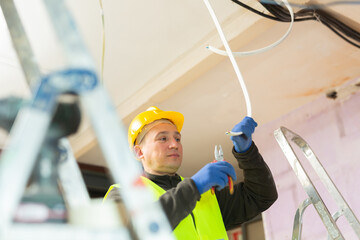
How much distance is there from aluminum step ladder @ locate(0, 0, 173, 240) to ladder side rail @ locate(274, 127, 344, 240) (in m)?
1.05

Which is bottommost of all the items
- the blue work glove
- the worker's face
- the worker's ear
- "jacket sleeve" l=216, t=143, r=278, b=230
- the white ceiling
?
the blue work glove

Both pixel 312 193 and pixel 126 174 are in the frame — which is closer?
pixel 126 174

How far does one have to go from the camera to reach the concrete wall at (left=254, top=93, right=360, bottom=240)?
8.55 ft

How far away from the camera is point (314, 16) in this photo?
2.28m

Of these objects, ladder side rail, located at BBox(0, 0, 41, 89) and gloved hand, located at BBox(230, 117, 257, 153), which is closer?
ladder side rail, located at BBox(0, 0, 41, 89)

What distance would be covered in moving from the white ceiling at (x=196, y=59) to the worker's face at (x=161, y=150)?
522 millimetres

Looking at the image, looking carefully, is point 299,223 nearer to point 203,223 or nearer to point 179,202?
point 203,223

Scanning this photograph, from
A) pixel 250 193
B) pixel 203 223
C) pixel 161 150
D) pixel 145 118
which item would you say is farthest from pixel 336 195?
pixel 145 118

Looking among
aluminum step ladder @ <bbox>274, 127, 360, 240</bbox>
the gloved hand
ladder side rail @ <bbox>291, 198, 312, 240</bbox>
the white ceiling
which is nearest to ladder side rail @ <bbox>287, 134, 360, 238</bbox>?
aluminum step ladder @ <bbox>274, 127, 360, 240</bbox>

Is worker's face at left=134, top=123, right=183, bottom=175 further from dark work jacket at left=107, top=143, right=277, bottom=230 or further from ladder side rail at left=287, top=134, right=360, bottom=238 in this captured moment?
ladder side rail at left=287, top=134, right=360, bottom=238

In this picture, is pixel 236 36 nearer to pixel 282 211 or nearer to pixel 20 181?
pixel 282 211

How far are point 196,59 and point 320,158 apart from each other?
1021mm

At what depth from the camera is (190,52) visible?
2.65 m

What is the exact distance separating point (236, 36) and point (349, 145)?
0.99 meters
